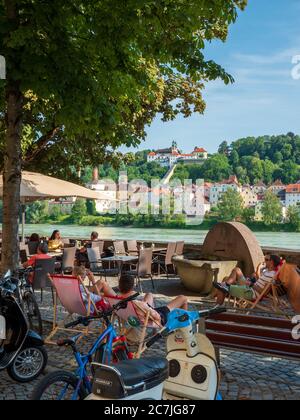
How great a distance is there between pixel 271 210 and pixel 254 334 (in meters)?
42.8

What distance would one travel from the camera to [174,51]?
7.39 meters

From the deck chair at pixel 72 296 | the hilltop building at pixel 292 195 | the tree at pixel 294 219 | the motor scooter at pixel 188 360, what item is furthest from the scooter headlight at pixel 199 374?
the hilltop building at pixel 292 195

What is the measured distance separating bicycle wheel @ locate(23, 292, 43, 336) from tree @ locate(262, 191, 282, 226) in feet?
124

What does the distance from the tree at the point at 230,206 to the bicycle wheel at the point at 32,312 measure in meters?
36.1

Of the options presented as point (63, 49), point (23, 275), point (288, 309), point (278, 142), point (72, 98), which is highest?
point (278, 142)

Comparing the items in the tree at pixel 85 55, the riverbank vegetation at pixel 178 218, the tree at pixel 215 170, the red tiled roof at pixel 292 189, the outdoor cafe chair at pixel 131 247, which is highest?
the tree at pixel 215 170

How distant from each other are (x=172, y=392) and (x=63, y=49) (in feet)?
15.4

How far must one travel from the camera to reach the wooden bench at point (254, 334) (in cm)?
449

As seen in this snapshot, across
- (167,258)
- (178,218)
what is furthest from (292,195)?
(167,258)

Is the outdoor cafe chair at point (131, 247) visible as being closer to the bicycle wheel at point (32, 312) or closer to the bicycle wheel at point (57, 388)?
the bicycle wheel at point (32, 312)

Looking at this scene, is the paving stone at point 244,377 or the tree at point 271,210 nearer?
the paving stone at point 244,377

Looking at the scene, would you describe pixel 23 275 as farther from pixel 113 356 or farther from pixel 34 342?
pixel 113 356

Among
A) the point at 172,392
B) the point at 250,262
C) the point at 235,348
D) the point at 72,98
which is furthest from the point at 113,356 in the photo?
the point at 250,262

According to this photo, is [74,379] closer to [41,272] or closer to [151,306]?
[151,306]
